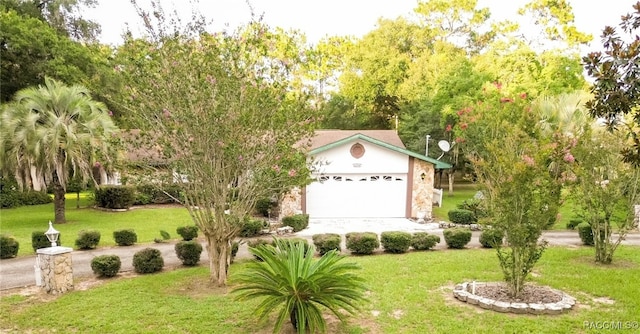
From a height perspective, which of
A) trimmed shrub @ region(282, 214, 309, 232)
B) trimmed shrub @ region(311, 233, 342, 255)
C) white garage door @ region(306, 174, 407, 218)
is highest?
white garage door @ region(306, 174, 407, 218)

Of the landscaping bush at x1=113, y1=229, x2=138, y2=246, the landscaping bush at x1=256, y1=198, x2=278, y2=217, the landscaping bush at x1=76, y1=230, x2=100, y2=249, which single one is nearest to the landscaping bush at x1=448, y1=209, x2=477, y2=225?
the landscaping bush at x1=256, y1=198, x2=278, y2=217

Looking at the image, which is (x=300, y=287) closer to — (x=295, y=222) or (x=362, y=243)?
(x=362, y=243)

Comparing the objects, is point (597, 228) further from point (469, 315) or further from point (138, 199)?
point (138, 199)

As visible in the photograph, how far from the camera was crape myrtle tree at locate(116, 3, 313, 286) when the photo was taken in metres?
Result: 7.99

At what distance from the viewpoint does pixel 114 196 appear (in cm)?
2064

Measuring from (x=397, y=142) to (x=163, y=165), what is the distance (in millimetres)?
16711

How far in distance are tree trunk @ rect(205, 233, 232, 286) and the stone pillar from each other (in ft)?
9.55

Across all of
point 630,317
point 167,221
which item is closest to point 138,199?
point 167,221

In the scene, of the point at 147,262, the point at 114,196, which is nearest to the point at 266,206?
the point at 114,196

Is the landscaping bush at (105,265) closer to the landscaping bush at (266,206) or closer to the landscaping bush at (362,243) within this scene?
the landscaping bush at (362,243)

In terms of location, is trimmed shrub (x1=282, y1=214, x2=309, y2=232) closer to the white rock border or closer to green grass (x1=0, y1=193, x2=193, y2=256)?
green grass (x1=0, y1=193, x2=193, y2=256)

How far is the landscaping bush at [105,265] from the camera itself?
9.55m

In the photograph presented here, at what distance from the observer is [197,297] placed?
8.06m

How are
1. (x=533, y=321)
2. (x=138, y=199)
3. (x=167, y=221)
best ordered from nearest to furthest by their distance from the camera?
(x=533, y=321), (x=167, y=221), (x=138, y=199)
